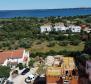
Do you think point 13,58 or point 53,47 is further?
point 53,47

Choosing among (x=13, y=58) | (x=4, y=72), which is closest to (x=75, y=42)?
→ (x=13, y=58)

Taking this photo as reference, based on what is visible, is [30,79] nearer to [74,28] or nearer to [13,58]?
[13,58]

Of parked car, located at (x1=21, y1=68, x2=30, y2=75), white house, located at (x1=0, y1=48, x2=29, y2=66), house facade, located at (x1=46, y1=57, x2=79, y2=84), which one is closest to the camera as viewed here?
house facade, located at (x1=46, y1=57, x2=79, y2=84)

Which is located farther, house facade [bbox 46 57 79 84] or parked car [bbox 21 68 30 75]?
parked car [bbox 21 68 30 75]

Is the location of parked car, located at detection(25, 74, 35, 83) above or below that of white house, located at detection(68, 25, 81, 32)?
above

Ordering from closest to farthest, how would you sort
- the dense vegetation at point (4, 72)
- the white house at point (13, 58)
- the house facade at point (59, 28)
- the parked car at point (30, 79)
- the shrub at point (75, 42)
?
the parked car at point (30, 79) < the dense vegetation at point (4, 72) < the white house at point (13, 58) < the shrub at point (75, 42) < the house facade at point (59, 28)

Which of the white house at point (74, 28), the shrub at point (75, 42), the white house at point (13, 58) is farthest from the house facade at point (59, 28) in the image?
the white house at point (13, 58)

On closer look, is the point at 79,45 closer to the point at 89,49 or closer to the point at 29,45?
the point at 29,45

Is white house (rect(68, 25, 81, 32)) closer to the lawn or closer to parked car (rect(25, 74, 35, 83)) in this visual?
the lawn

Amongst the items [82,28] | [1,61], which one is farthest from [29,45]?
[82,28]

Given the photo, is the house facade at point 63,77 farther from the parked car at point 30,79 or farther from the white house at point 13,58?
the white house at point 13,58

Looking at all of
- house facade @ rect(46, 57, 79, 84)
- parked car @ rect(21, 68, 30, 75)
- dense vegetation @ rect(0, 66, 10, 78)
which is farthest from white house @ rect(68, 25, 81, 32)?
house facade @ rect(46, 57, 79, 84)

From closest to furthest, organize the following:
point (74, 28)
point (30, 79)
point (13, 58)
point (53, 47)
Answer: point (30, 79), point (13, 58), point (53, 47), point (74, 28)
